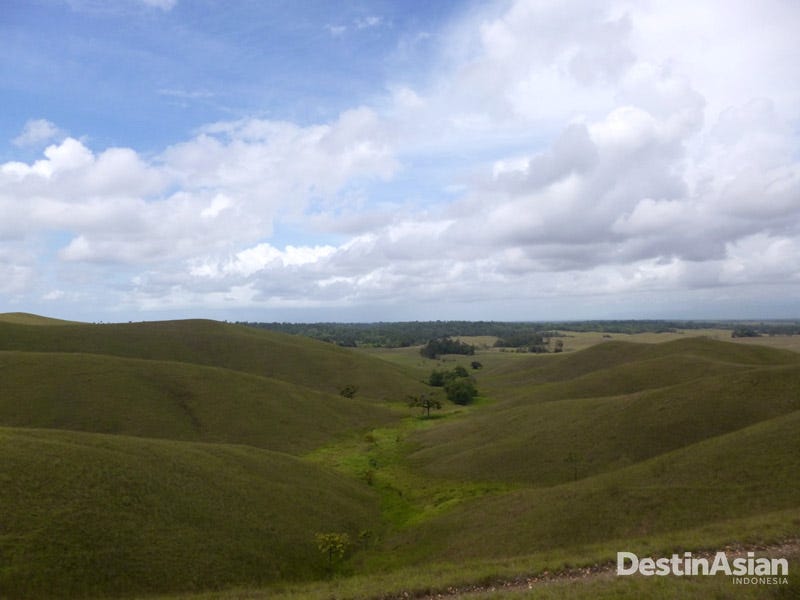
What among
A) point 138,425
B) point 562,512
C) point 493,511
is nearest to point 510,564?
point 562,512

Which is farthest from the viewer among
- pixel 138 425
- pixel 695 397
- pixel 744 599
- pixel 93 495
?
pixel 138 425

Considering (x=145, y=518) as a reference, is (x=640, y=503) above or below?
above

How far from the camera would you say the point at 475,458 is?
5928cm

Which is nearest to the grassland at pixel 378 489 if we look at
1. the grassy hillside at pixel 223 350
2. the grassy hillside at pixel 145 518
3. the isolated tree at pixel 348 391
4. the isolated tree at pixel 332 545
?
the grassy hillside at pixel 145 518

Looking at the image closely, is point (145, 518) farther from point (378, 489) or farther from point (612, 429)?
point (612, 429)

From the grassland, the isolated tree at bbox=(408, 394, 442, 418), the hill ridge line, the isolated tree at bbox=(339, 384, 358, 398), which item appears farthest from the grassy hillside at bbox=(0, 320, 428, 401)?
the hill ridge line

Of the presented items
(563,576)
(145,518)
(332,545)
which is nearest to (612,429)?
(332,545)

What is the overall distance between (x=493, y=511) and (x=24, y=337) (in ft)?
430

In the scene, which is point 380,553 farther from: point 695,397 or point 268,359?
point 268,359

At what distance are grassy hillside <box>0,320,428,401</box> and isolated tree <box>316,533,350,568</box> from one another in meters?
88.3

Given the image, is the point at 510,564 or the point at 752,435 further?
the point at 752,435

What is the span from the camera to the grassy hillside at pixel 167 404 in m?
74.5

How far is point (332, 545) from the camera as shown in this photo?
35.8m

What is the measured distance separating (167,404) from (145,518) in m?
53.6
